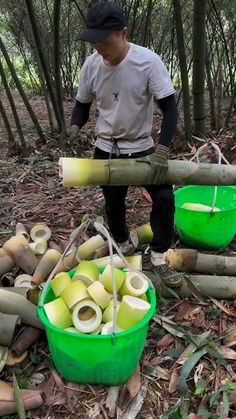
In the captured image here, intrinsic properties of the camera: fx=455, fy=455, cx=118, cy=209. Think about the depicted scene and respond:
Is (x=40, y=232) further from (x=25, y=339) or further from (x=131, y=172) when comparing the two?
(x=131, y=172)

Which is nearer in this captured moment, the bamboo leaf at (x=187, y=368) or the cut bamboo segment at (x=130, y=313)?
the cut bamboo segment at (x=130, y=313)

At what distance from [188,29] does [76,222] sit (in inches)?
274

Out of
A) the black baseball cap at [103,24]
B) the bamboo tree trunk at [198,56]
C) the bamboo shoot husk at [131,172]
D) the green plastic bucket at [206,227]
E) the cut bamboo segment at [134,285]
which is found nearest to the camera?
the bamboo shoot husk at [131,172]

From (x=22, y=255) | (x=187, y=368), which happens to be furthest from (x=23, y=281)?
(x=187, y=368)

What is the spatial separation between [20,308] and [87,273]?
0.32 metres

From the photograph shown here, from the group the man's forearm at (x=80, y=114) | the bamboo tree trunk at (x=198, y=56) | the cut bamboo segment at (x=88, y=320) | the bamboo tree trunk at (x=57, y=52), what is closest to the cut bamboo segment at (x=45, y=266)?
the cut bamboo segment at (x=88, y=320)

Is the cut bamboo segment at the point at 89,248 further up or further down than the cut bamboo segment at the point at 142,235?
further up

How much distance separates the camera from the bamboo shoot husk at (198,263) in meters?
2.29

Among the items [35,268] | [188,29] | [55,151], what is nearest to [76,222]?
[35,268]

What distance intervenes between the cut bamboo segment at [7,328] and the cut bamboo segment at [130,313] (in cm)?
43

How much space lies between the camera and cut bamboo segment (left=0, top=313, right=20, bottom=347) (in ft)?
5.70

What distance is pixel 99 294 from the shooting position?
5.37 ft

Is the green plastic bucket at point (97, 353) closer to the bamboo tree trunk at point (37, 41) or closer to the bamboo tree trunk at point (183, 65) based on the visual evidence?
the bamboo tree trunk at point (183, 65)

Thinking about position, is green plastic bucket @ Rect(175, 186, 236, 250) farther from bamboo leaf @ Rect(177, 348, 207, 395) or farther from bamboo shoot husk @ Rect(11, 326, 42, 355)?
bamboo shoot husk @ Rect(11, 326, 42, 355)
